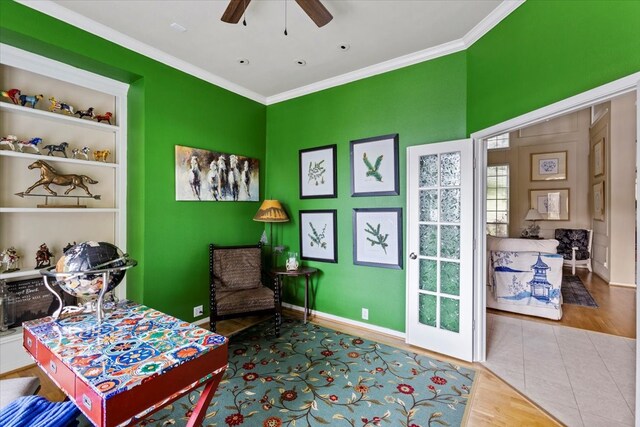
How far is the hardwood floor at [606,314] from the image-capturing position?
3.41m

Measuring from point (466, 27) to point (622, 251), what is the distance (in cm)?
538

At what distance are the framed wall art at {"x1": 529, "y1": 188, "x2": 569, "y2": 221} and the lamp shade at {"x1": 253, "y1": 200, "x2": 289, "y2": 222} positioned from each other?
21.7 feet

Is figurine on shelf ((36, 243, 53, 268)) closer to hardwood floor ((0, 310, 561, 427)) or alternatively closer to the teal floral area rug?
hardwood floor ((0, 310, 561, 427))

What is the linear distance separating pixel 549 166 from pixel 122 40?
8.54 metres

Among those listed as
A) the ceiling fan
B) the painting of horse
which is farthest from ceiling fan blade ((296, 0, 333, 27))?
the painting of horse

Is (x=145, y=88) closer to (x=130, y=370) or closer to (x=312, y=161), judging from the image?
(x=312, y=161)

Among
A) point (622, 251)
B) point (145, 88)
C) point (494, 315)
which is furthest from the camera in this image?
point (622, 251)

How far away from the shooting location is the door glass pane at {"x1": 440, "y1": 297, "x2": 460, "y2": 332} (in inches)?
110

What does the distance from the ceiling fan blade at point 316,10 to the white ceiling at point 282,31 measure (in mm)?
427

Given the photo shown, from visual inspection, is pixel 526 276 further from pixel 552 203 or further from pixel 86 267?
pixel 86 267

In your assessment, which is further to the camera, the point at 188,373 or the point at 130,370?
the point at 188,373

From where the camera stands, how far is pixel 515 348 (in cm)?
295

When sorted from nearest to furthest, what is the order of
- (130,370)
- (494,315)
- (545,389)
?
(130,370)
(545,389)
(494,315)

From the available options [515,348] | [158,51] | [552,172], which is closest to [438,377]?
[515,348]
